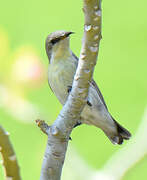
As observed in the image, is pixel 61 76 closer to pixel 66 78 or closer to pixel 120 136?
pixel 66 78

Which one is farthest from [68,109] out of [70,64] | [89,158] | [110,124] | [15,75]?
[89,158]

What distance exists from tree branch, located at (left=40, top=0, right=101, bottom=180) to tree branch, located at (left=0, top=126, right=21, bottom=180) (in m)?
0.51

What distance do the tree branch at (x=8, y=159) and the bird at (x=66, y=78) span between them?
1.57 metres

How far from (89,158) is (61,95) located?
0.99m

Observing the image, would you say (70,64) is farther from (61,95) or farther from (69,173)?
(69,173)

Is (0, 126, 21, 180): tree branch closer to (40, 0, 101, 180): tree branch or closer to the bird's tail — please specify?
(40, 0, 101, 180): tree branch

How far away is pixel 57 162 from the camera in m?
1.91

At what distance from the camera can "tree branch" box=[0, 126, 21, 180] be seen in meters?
1.36

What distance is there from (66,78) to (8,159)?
172 centimetres

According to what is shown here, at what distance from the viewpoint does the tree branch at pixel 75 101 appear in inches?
64.1

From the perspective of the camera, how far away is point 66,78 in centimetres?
305

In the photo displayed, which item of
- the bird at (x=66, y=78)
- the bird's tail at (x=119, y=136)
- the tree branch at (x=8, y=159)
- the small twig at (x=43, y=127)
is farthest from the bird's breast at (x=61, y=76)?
the tree branch at (x=8, y=159)

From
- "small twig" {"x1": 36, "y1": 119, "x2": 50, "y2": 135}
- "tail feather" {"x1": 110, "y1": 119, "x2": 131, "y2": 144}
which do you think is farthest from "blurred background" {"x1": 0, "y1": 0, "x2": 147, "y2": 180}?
"small twig" {"x1": 36, "y1": 119, "x2": 50, "y2": 135}

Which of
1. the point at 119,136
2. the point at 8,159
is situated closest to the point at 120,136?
the point at 119,136
